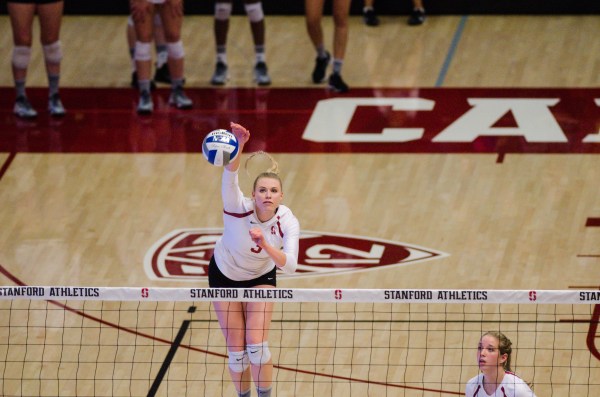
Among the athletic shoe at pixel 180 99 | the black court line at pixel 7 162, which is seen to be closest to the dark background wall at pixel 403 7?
the athletic shoe at pixel 180 99

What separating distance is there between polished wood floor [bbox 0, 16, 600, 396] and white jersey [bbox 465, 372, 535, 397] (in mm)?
1451

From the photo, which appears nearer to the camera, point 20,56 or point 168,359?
point 168,359

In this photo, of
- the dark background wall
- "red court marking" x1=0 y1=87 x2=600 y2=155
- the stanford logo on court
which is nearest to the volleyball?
the stanford logo on court

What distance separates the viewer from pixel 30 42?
1377 centimetres

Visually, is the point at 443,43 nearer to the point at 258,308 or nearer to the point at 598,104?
the point at 598,104

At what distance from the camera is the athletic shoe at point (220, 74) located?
605 inches

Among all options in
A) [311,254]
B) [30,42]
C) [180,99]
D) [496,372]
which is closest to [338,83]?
[180,99]

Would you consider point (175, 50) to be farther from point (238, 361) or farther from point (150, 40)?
point (238, 361)

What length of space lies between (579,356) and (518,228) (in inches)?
94.3

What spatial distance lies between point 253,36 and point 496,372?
333 inches

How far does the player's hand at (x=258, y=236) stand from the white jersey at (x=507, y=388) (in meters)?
1.55

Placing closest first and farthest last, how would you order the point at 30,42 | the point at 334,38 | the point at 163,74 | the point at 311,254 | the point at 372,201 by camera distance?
the point at 311,254
the point at 372,201
the point at 30,42
the point at 334,38
the point at 163,74

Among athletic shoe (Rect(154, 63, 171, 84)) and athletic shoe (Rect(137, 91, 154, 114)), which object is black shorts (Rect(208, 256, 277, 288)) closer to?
athletic shoe (Rect(137, 91, 154, 114))

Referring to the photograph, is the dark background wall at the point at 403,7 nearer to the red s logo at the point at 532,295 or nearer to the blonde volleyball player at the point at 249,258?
the blonde volleyball player at the point at 249,258
